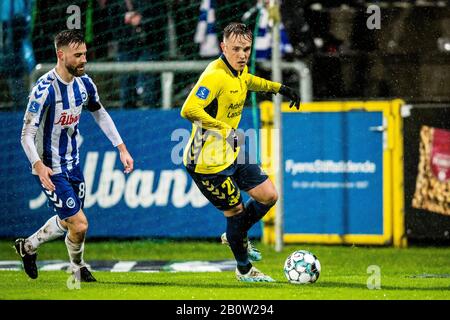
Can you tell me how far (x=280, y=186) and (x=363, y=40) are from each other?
8.98ft

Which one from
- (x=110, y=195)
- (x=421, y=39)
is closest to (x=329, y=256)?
(x=110, y=195)

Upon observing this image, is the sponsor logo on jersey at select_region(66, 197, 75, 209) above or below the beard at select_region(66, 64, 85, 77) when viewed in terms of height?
below

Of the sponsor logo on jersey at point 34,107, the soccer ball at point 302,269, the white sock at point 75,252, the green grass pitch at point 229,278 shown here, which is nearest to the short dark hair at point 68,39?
the sponsor logo on jersey at point 34,107

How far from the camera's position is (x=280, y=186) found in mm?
11805

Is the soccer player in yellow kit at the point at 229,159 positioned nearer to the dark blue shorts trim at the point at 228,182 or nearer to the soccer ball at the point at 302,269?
the dark blue shorts trim at the point at 228,182

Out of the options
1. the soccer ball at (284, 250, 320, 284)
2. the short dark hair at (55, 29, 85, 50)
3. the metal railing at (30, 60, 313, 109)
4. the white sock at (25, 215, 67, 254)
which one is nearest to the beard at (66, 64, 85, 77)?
the short dark hair at (55, 29, 85, 50)

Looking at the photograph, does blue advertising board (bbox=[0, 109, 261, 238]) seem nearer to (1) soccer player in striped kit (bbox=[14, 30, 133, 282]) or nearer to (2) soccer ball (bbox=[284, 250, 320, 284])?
(1) soccer player in striped kit (bbox=[14, 30, 133, 282])

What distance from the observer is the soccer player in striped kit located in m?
8.50

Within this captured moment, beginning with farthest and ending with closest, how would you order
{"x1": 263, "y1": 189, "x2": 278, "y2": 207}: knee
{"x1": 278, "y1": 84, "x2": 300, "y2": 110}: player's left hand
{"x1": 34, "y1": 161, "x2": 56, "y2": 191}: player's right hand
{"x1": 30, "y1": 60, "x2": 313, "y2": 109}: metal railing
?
{"x1": 30, "y1": 60, "x2": 313, "y2": 109}: metal railing < {"x1": 278, "y1": 84, "x2": 300, "y2": 110}: player's left hand < {"x1": 263, "y1": 189, "x2": 278, "y2": 207}: knee < {"x1": 34, "y1": 161, "x2": 56, "y2": 191}: player's right hand

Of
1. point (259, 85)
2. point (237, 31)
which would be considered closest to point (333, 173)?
point (259, 85)

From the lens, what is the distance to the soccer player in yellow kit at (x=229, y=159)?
28.3ft

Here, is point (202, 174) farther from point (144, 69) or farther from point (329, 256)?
point (144, 69)

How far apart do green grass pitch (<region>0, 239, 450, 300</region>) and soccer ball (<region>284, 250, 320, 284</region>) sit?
0.25 feet

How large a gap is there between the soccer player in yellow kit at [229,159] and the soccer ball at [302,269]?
0.26m
